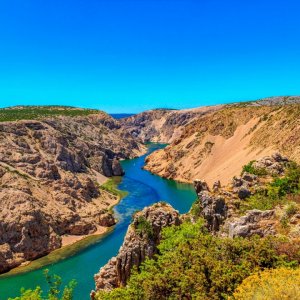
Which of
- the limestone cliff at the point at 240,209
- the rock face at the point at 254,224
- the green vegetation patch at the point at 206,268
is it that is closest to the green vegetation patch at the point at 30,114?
the limestone cliff at the point at 240,209

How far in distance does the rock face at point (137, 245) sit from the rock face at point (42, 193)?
18.5 meters

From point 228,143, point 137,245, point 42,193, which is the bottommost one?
point 137,245

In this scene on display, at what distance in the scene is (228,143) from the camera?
112 metres

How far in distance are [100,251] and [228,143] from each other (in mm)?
67562

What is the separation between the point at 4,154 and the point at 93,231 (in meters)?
26.2

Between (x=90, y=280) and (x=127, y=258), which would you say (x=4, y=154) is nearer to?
(x=90, y=280)

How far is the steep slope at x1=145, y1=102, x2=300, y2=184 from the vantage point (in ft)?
298

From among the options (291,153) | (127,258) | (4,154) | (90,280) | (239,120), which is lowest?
(90,280)

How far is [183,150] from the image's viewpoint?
394 ft

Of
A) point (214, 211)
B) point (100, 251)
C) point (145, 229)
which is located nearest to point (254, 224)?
point (214, 211)

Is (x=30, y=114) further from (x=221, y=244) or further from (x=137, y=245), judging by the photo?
(x=221, y=244)

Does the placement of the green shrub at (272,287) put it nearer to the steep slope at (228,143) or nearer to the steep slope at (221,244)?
the steep slope at (221,244)

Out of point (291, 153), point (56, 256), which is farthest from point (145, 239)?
point (291, 153)

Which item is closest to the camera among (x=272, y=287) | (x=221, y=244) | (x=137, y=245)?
(x=272, y=287)
